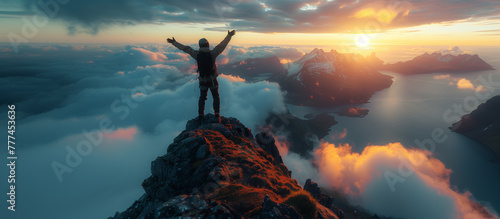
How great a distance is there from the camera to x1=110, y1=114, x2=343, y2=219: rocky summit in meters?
8.32

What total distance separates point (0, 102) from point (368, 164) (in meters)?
365

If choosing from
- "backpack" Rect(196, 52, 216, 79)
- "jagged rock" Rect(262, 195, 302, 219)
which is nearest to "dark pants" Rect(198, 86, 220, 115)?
"backpack" Rect(196, 52, 216, 79)

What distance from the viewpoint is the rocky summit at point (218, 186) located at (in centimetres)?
832

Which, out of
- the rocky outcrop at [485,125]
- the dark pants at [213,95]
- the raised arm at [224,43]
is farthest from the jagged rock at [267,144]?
the rocky outcrop at [485,125]

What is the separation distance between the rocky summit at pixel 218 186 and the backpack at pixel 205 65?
5.20m

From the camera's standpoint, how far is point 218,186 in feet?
36.3

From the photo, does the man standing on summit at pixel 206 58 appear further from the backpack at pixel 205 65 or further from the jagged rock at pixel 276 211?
the jagged rock at pixel 276 211

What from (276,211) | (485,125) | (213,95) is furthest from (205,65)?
(485,125)

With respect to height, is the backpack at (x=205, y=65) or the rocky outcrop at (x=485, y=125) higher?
the backpack at (x=205, y=65)

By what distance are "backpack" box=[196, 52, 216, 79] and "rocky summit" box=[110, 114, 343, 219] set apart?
5196mm

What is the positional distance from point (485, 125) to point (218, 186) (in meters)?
288

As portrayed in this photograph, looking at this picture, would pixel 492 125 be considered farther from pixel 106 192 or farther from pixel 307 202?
pixel 106 192

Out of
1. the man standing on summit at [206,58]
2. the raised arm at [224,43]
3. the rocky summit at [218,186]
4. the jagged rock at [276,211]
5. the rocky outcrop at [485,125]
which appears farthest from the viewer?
the rocky outcrop at [485,125]

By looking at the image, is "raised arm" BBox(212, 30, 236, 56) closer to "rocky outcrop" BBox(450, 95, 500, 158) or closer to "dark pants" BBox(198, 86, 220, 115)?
"dark pants" BBox(198, 86, 220, 115)
